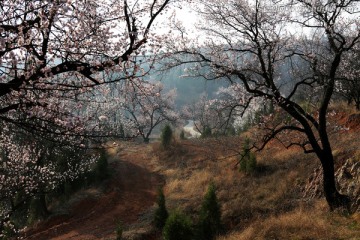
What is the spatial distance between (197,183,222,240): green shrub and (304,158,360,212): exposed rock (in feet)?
10.7

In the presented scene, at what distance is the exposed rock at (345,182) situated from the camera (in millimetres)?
9873

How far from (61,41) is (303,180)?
11309mm

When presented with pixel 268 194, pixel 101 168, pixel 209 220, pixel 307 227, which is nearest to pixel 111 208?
pixel 101 168

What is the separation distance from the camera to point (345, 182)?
1069cm

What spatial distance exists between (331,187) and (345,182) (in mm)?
1147

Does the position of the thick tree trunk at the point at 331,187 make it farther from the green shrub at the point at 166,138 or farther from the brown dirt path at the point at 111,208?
the green shrub at the point at 166,138

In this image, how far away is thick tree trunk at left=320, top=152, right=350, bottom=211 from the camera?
976cm

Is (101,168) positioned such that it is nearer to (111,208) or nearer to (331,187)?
(111,208)

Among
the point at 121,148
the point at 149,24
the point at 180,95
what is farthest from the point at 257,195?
the point at 180,95

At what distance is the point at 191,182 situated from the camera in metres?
19.7

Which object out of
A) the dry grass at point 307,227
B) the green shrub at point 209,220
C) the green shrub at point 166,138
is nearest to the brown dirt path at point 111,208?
the green shrub at point 166,138

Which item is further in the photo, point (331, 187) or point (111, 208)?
point (111, 208)

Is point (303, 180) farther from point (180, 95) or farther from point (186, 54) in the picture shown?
point (180, 95)

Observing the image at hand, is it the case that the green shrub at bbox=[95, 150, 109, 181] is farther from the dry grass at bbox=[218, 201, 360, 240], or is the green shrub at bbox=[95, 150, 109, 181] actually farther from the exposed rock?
the exposed rock
